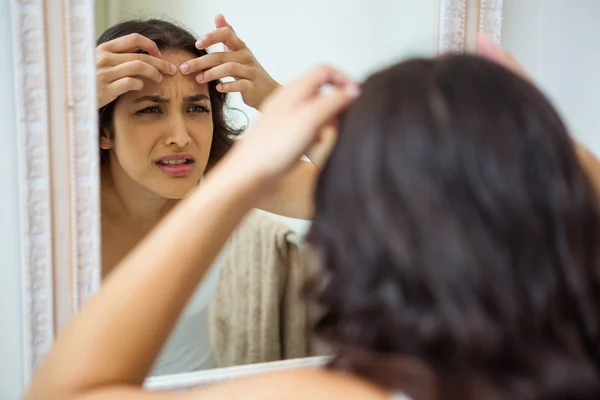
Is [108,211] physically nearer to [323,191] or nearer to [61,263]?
[61,263]

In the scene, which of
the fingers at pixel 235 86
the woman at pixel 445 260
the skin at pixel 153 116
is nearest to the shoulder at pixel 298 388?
the woman at pixel 445 260

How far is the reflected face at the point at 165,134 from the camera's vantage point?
0.69 metres

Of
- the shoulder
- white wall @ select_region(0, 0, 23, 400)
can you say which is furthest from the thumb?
the shoulder

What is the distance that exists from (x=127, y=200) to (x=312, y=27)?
30cm

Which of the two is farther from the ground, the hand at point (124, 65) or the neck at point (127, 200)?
the hand at point (124, 65)

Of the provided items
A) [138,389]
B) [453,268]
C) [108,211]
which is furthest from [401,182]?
[108,211]

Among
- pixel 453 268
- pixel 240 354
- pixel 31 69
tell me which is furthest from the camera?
pixel 240 354

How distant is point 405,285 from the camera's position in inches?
15.9

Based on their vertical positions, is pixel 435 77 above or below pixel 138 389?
above

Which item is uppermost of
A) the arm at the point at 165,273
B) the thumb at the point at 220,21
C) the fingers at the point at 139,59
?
the thumb at the point at 220,21

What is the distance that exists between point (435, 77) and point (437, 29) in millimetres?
429

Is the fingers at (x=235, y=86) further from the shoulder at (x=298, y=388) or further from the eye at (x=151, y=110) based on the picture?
the shoulder at (x=298, y=388)

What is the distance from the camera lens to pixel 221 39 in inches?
28.1

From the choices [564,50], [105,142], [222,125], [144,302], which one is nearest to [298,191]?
[222,125]
